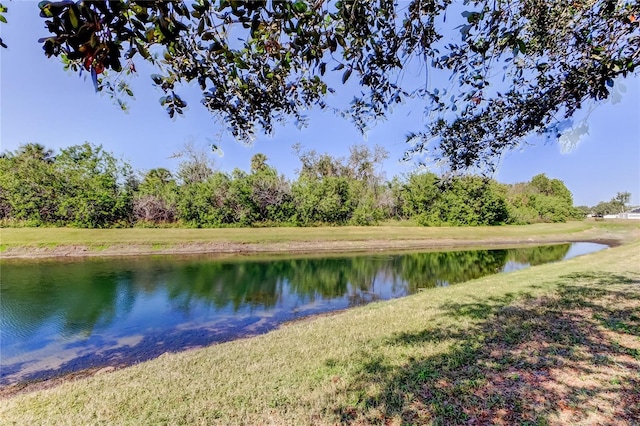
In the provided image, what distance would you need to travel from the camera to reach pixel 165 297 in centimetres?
1273

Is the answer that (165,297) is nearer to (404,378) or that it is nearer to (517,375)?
(404,378)

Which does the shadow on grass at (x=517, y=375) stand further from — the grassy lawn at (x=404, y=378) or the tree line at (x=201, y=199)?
the tree line at (x=201, y=199)

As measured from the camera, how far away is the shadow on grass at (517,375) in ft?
9.82

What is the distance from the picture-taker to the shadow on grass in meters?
2.99

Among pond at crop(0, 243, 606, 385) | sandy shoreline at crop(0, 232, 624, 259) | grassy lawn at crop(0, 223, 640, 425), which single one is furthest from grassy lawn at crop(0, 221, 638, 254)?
grassy lawn at crop(0, 223, 640, 425)

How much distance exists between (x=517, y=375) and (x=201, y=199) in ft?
120

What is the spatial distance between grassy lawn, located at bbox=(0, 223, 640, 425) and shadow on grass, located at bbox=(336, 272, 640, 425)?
0.02 m

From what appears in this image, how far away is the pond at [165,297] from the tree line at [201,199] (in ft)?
44.0

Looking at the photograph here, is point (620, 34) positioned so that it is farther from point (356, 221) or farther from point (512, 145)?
point (356, 221)

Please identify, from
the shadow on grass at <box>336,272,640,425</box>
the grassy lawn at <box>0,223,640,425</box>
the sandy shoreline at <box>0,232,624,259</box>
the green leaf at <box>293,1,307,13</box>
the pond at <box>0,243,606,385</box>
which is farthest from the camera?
the sandy shoreline at <box>0,232,624,259</box>

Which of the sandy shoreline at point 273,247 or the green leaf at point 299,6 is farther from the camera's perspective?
the sandy shoreline at point 273,247

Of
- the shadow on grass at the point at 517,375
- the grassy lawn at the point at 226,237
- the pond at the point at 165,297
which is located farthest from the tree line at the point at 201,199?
the shadow on grass at the point at 517,375

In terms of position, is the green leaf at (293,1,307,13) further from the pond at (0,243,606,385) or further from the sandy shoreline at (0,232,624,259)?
the sandy shoreline at (0,232,624,259)

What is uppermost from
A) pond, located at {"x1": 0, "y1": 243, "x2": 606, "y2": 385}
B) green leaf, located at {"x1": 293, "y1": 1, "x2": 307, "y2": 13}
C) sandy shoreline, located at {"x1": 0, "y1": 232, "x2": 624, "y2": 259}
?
green leaf, located at {"x1": 293, "y1": 1, "x2": 307, "y2": 13}
